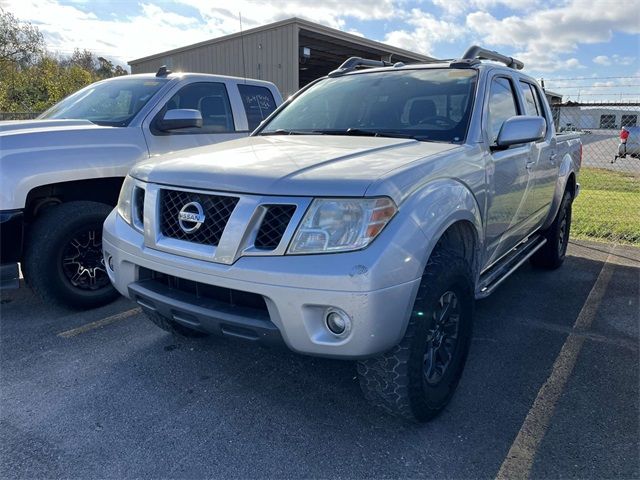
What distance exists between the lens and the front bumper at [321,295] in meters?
1.96

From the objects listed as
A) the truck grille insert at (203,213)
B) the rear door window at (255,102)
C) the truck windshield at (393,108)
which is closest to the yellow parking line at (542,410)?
the truck windshield at (393,108)

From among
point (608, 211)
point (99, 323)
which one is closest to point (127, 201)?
point (99, 323)

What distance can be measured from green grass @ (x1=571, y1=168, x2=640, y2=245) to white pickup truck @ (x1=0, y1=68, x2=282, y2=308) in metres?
5.56

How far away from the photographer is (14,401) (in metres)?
2.72

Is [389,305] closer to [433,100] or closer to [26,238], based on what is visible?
[433,100]

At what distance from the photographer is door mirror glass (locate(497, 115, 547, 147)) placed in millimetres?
2977

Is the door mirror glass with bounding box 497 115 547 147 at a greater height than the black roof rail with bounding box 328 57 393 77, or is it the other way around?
the black roof rail with bounding box 328 57 393 77

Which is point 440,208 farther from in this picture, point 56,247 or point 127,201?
point 56,247

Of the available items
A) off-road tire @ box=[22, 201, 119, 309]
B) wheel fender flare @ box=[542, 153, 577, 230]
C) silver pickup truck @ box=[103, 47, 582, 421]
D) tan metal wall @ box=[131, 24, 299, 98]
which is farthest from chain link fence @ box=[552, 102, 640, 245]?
tan metal wall @ box=[131, 24, 299, 98]

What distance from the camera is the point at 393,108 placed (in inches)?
130

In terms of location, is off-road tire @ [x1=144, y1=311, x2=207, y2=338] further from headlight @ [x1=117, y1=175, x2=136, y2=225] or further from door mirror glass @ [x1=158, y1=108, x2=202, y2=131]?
door mirror glass @ [x1=158, y1=108, x2=202, y2=131]

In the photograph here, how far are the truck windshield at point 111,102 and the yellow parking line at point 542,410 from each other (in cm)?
380

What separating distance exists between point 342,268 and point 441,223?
65 centimetres

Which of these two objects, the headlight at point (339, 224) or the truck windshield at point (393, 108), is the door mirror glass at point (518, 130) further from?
the headlight at point (339, 224)
